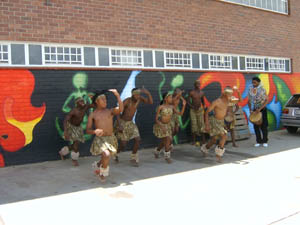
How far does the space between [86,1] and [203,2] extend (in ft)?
12.8

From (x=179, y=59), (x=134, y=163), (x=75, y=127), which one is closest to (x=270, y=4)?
(x=179, y=59)

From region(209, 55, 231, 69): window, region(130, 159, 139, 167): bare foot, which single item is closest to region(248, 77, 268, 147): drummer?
region(209, 55, 231, 69): window

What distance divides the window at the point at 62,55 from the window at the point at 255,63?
20.5 ft

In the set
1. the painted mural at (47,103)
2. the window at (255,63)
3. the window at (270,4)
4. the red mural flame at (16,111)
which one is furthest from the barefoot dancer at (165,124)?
the window at (270,4)

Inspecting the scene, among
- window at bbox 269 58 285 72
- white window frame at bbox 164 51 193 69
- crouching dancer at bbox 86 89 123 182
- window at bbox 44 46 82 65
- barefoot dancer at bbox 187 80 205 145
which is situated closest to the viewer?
crouching dancer at bbox 86 89 123 182

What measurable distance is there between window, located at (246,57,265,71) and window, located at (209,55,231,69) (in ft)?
3.36

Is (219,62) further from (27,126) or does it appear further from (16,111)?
(16,111)

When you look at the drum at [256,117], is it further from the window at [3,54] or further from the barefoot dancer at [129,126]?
the window at [3,54]

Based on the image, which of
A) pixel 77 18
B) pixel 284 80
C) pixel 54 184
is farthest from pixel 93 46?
pixel 284 80

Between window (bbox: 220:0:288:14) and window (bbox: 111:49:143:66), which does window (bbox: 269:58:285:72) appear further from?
window (bbox: 111:49:143:66)

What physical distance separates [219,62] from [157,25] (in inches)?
105

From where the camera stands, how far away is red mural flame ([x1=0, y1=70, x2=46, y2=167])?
6.54 m

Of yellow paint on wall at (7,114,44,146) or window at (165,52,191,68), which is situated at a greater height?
window at (165,52,191,68)

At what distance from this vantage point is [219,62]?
33.4 feet
